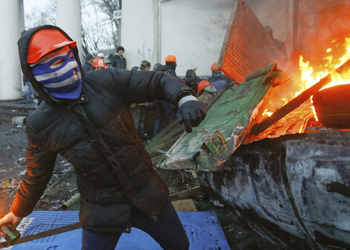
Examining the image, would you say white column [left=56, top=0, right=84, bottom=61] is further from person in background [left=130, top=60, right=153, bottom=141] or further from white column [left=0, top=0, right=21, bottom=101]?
person in background [left=130, top=60, right=153, bottom=141]

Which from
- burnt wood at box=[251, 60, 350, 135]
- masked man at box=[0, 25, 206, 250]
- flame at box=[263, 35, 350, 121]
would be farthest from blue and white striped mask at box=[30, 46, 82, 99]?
flame at box=[263, 35, 350, 121]

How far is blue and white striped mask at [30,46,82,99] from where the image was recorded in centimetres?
140

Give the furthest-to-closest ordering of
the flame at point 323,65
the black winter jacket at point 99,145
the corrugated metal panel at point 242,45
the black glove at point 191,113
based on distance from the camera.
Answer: the corrugated metal panel at point 242,45 < the flame at point 323,65 < the black winter jacket at point 99,145 < the black glove at point 191,113

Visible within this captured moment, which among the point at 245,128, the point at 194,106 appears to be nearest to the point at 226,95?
the point at 245,128

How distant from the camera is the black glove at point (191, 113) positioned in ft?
4.44

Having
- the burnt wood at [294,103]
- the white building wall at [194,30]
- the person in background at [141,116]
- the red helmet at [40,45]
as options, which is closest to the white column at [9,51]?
the white building wall at [194,30]

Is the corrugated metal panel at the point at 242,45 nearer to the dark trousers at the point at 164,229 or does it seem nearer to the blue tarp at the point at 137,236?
the blue tarp at the point at 137,236

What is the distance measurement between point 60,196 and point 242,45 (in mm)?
4330

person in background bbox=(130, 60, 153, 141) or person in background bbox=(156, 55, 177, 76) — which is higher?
person in background bbox=(156, 55, 177, 76)

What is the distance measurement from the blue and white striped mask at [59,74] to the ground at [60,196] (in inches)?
91.7

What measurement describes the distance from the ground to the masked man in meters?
1.36

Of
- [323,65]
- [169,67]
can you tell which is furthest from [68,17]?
[323,65]

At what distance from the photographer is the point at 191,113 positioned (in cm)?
135

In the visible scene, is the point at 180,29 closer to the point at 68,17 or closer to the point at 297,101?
the point at 68,17
